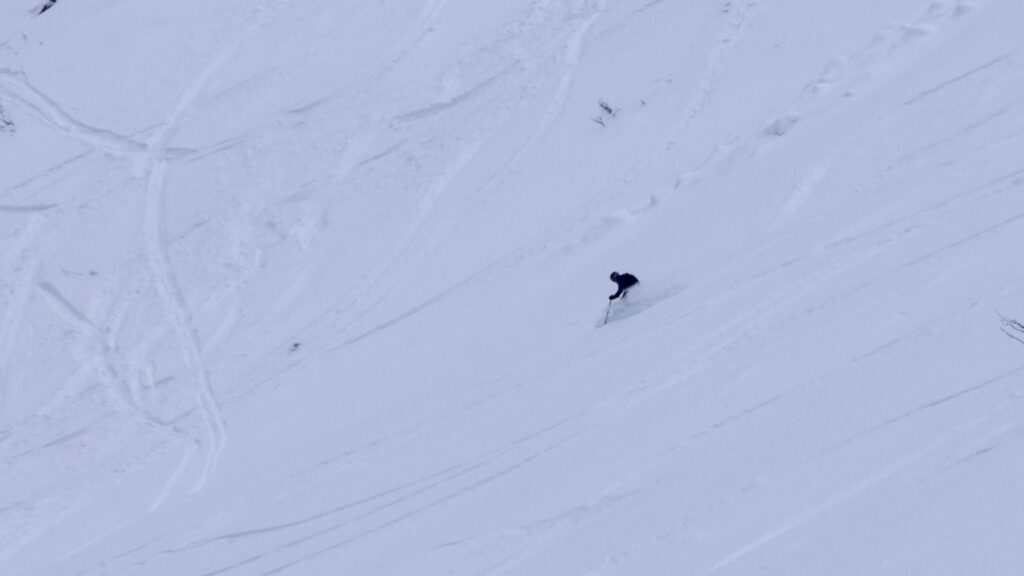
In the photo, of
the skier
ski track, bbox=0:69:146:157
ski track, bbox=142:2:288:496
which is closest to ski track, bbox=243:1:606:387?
ski track, bbox=142:2:288:496

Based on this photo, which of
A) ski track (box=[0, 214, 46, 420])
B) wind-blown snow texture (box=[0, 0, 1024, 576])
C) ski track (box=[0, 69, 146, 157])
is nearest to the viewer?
wind-blown snow texture (box=[0, 0, 1024, 576])

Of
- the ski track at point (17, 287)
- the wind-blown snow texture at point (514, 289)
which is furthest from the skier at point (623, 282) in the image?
the ski track at point (17, 287)

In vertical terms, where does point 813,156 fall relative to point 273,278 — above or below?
below

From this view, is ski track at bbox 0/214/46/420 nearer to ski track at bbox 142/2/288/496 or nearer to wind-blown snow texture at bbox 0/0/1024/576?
wind-blown snow texture at bbox 0/0/1024/576

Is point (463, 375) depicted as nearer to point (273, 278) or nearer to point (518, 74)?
point (273, 278)

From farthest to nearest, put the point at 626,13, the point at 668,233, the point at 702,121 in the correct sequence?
the point at 626,13, the point at 702,121, the point at 668,233

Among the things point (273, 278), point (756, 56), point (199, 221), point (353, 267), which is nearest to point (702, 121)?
point (756, 56)
